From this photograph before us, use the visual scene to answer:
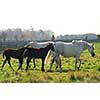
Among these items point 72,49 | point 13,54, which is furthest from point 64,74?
point 13,54

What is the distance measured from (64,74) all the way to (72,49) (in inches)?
20.2

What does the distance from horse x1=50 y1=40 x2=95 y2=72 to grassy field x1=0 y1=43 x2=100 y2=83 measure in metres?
0.07

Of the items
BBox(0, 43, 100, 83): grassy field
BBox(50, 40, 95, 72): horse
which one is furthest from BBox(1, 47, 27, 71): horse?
BBox(50, 40, 95, 72): horse

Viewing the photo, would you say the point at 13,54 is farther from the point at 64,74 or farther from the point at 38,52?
the point at 64,74

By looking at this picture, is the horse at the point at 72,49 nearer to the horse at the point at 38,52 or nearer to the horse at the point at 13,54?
the horse at the point at 38,52

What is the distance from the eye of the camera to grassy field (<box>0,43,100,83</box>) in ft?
14.9

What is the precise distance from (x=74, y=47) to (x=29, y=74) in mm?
866

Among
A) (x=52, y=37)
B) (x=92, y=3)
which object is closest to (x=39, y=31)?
(x=52, y=37)

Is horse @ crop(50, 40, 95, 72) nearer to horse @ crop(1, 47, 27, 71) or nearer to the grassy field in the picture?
the grassy field

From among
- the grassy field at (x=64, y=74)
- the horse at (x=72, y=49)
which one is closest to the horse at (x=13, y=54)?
the grassy field at (x=64, y=74)
